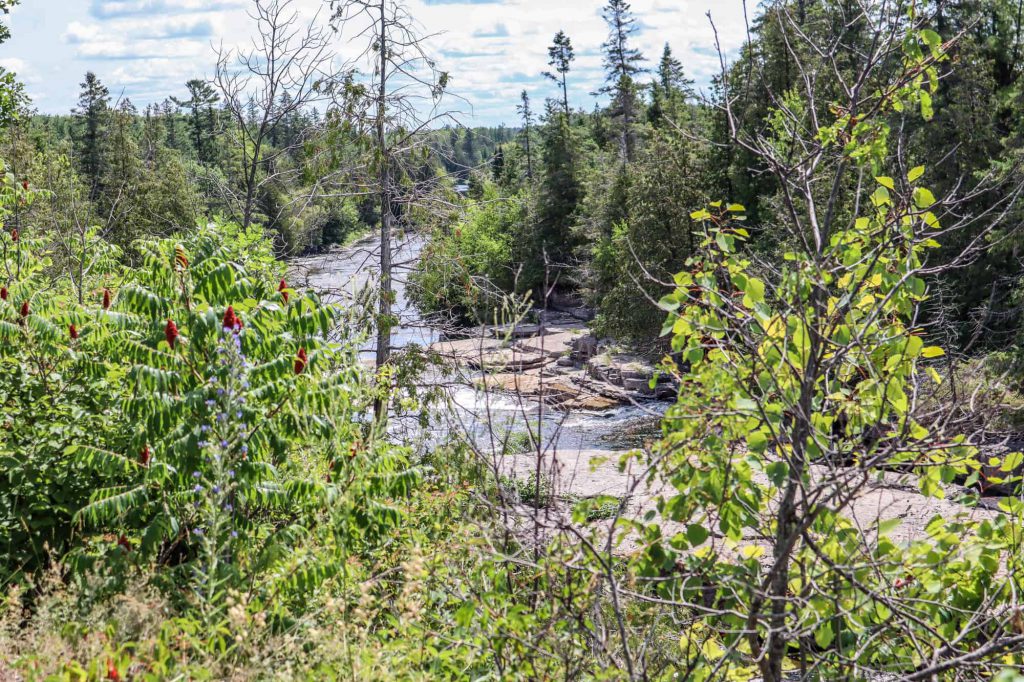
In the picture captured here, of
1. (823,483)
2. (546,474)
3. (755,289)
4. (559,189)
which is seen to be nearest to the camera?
(823,483)

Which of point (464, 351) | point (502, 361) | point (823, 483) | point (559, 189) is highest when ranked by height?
point (559, 189)

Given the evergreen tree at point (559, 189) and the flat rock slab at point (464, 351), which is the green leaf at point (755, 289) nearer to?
the flat rock slab at point (464, 351)

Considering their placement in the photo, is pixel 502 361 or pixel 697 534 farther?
pixel 502 361

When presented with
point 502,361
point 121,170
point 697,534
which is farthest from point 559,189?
point 697,534

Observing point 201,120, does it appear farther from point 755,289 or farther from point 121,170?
point 755,289

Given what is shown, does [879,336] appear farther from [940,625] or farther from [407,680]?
[407,680]

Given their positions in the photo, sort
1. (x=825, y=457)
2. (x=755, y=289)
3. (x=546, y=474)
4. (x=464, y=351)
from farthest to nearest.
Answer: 1. (x=464, y=351)
2. (x=546, y=474)
3. (x=755, y=289)
4. (x=825, y=457)

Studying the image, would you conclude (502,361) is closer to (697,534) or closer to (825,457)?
(697,534)

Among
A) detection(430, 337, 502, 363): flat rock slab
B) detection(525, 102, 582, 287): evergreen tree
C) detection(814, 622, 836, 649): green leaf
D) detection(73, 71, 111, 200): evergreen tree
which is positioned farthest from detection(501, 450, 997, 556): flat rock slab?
detection(73, 71, 111, 200): evergreen tree

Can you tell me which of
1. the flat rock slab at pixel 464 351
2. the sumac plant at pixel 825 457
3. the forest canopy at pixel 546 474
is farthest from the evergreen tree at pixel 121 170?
the sumac plant at pixel 825 457

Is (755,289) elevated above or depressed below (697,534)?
above

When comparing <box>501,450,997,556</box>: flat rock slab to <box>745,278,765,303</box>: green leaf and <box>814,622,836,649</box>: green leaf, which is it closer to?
<box>814,622,836,649</box>: green leaf

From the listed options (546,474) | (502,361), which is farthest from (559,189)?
(546,474)

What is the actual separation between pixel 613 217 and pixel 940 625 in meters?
40.7
